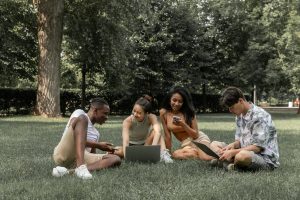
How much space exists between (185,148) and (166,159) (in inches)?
29.9

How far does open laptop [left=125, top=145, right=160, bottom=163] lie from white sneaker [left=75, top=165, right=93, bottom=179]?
4.05 feet

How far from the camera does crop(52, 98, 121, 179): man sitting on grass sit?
596 cm

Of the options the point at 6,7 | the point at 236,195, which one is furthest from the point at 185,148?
the point at 6,7

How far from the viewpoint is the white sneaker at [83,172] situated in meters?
5.74

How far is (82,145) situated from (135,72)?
86.9ft

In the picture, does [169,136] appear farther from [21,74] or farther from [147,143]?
[21,74]

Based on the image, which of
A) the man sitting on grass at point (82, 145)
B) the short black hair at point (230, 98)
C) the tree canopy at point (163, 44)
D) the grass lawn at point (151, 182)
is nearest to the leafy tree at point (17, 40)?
the tree canopy at point (163, 44)

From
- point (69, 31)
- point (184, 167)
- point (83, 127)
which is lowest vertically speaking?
point (184, 167)

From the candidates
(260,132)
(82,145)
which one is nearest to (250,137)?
(260,132)

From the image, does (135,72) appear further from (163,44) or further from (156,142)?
(156,142)

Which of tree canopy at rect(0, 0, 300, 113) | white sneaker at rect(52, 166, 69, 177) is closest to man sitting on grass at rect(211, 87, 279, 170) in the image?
white sneaker at rect(52, 166, 69, 177)

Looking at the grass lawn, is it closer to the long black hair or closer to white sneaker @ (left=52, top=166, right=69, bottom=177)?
white sneaker @ (left=52, top=166, right=69, bottom=177)

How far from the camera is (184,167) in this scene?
22.6 feet

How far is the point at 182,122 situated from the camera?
7891 millimetres
